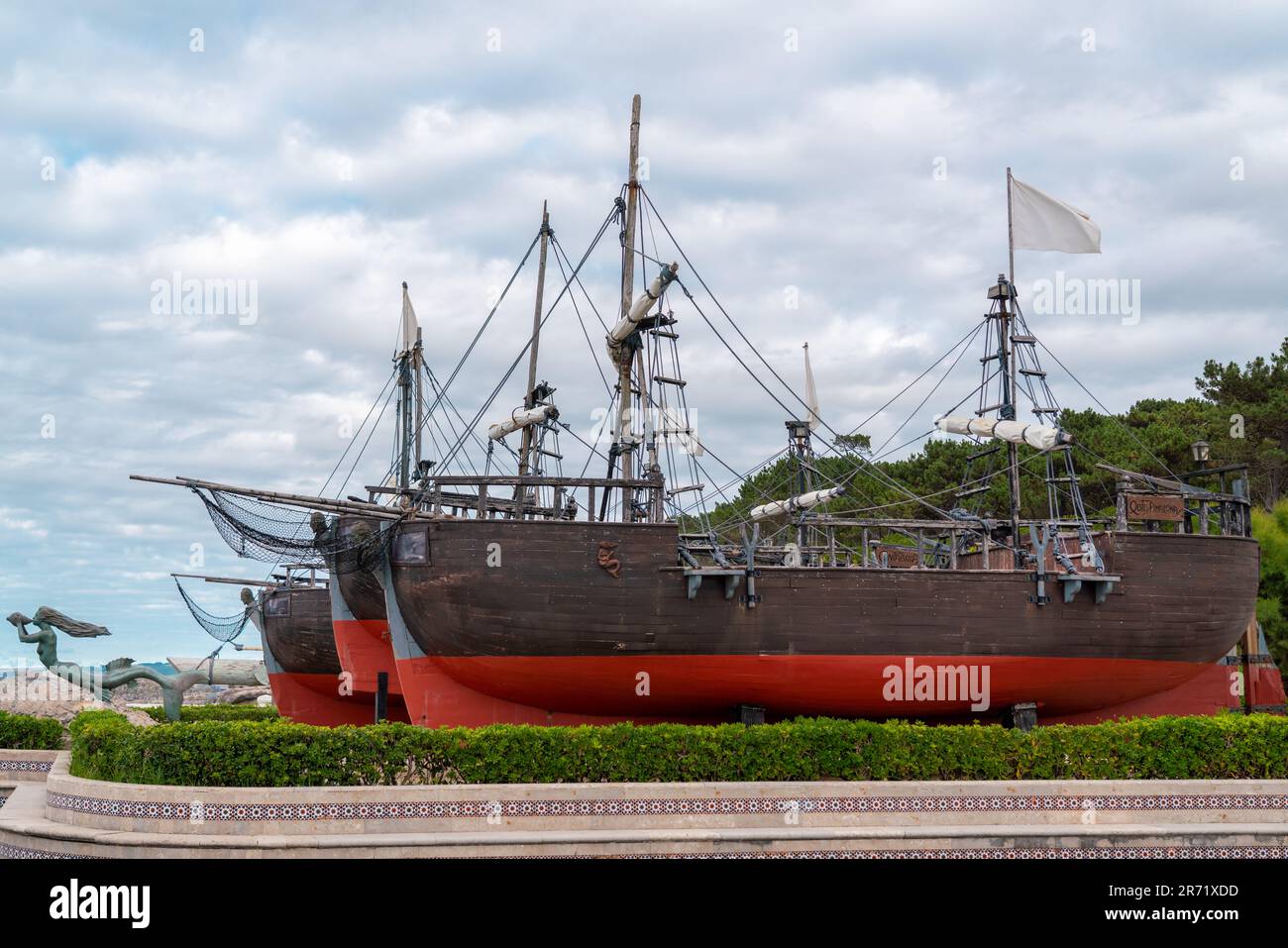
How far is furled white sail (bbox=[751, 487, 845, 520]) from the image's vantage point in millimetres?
20734

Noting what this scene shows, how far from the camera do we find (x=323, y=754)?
13.6 metres

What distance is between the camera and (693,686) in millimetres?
16984

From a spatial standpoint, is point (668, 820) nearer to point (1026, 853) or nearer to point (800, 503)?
point (1026, 853)

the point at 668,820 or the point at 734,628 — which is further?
the point at 734,628

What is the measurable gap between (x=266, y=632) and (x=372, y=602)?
8.41 meters

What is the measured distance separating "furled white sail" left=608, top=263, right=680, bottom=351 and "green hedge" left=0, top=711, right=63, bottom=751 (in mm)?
11928

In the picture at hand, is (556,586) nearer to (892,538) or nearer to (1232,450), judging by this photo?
(1232,450)

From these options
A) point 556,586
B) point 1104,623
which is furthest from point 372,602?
point 1104,623

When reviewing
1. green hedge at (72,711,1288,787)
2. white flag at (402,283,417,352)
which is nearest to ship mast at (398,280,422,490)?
white flag at (402,283,417,352)

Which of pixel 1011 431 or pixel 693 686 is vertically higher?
pixel 1011 431

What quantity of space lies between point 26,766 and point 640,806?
38.2 feet

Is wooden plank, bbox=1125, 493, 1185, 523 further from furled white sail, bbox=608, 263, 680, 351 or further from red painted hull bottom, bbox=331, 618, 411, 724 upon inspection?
red painted hull bottom, bbox=331, 618, 411, 724

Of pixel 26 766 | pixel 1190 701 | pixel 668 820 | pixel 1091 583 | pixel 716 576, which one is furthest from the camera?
pixel 1190 701

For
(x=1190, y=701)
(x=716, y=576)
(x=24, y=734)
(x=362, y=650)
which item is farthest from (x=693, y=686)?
(x=24, y=734)
